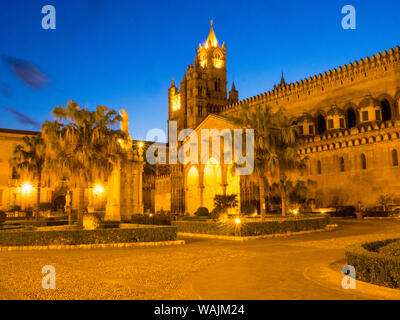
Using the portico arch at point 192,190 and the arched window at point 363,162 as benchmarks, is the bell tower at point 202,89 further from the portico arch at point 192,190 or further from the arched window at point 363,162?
the arched window at point 363,162

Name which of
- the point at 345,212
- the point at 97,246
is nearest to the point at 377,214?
the point at 345,212

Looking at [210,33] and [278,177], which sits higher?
A: [210,33]

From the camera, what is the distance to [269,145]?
81.1 ft

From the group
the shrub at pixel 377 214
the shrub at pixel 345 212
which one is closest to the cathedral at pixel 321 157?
the shrub at pixel 345 212

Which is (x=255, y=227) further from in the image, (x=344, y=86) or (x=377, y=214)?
(x=344, y=86)

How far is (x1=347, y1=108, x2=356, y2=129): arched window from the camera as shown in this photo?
5692 cm

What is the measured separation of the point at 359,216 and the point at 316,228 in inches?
593

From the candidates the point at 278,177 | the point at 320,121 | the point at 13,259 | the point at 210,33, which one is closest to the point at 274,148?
the point at 278,177

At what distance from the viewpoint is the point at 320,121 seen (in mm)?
61719

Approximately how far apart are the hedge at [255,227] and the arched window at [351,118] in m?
35.4

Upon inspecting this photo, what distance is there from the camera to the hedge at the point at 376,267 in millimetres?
7746

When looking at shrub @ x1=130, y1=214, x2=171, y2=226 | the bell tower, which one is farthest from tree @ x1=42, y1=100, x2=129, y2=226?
the bell tower
